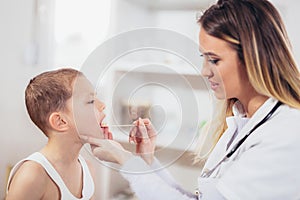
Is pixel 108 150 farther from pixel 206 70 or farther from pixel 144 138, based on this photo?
pixel 206 70

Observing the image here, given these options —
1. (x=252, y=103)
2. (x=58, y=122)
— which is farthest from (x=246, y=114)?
(x=58, y=122)

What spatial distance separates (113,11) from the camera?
1243 millimetres

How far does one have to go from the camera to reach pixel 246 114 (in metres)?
0.94

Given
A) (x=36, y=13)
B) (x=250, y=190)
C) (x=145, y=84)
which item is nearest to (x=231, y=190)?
(x=250, y=190)

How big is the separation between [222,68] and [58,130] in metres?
0.39

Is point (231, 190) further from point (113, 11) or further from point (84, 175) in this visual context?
point (113, 11)

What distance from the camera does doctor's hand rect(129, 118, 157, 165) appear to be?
0.95m

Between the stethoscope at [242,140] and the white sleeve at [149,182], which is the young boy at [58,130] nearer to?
the white sleeve at [149,182]

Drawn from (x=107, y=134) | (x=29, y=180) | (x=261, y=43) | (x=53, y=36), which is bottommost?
(x=29, y=180)

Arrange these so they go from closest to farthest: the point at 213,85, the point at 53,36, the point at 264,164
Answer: the point at 264,164, the point at 213,85, the point at 53,36

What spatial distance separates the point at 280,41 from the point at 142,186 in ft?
1.31

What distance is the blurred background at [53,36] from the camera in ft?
3.71

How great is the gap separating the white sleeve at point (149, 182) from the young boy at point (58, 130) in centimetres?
9

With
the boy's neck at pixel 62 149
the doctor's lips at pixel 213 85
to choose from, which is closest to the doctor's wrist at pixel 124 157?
the boy's neck at pixel 62 149
